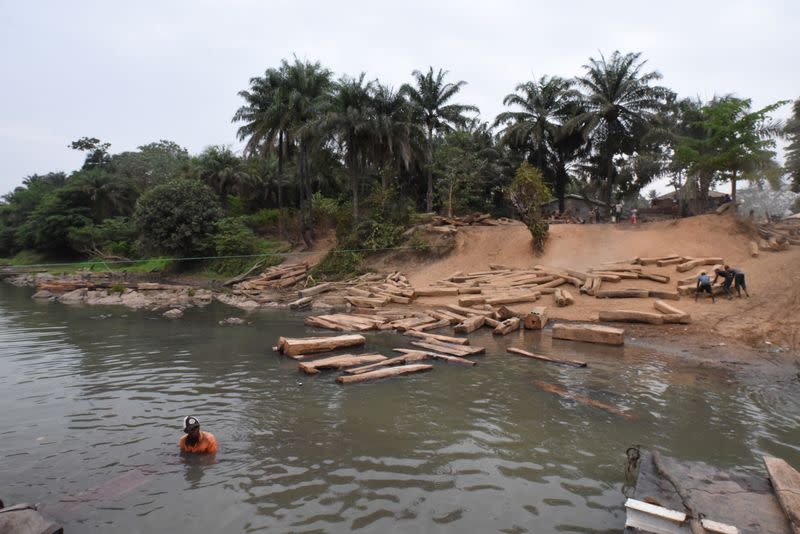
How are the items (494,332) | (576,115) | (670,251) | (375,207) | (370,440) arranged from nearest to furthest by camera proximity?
(370,440) < (494,332) < (670,251) < (375,207) < (576,115)

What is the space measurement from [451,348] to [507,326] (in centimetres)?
319

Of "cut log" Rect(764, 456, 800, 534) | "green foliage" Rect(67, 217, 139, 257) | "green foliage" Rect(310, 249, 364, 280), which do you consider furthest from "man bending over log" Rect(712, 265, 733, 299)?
"green foliage" Rect(67, 217, 139, 257)

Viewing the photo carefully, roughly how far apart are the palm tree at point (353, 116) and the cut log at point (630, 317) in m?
18.8

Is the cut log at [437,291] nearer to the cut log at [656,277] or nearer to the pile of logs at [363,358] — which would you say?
the pile of logs at [363,358]

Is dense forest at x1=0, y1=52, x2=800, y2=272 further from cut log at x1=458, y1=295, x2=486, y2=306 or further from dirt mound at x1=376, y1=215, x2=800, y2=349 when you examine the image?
cut log at x1=458, y1=295, x2=486, y2=306

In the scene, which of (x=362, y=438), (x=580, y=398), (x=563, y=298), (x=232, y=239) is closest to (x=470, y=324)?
(x=563, y=298)

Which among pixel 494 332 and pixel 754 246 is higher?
pixel 754 246

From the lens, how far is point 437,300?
20.7 metres

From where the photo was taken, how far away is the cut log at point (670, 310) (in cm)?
1466

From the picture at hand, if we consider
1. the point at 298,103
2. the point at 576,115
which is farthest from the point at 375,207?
the point at 576,115

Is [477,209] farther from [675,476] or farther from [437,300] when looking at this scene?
[675,476]

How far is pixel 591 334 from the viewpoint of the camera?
13664mm

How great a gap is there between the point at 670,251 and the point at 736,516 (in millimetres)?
21706

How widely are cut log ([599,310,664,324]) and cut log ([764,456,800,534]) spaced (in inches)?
410
